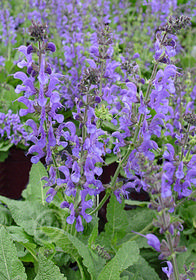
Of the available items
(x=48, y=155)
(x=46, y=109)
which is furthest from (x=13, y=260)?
(x=46, y=109)

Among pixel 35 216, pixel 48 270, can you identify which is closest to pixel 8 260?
pixel 48 270

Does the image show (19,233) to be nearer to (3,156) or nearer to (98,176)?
(98,176)

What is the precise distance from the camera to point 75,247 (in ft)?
4.45

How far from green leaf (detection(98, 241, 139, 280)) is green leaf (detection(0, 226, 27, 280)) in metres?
0.31

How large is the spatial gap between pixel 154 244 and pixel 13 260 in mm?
616

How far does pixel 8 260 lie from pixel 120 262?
43cm

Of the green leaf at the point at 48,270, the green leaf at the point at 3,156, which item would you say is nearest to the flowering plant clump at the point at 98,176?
the green leaf at the point at 48,270

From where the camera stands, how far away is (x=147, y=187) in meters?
0.90

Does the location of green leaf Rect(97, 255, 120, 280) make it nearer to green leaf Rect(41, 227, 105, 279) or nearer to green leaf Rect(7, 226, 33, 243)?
green leaf Rect(41, 227, 105, 279)

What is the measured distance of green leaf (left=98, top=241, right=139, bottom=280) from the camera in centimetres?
127

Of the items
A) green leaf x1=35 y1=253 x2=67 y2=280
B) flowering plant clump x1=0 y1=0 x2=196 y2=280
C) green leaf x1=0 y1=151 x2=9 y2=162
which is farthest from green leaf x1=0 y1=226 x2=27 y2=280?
green leaf x1=0 y1=151 x2=9 y2=162

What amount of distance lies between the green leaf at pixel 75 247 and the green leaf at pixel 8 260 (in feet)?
0.45

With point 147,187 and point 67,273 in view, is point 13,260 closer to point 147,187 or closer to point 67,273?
point 67,273

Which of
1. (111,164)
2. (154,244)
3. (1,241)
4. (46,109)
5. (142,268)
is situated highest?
(46,109)
